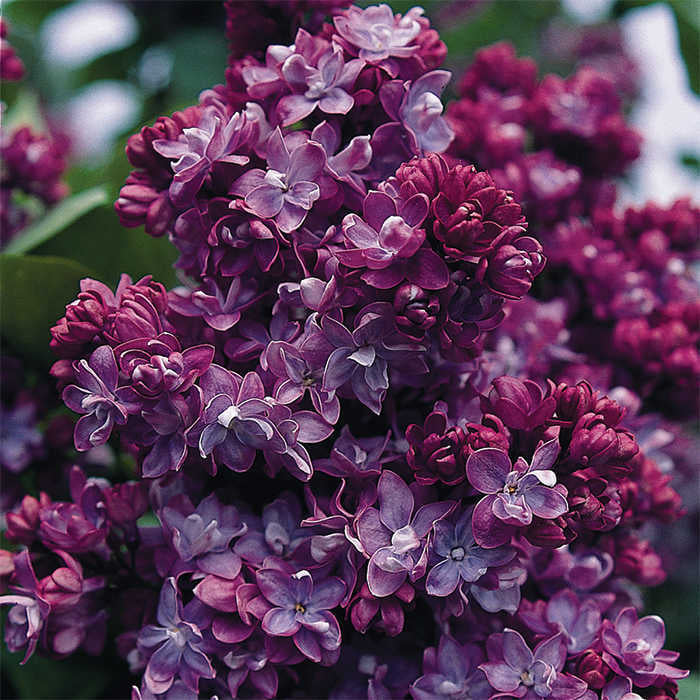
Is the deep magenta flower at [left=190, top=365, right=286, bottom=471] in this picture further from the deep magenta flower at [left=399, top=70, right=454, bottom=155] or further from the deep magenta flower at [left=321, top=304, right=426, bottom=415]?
the deep magenta flower at [left=399, top=70, right=454, bottom=155]

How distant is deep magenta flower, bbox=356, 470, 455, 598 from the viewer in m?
0.43

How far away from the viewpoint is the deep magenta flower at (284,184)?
1.51 ft

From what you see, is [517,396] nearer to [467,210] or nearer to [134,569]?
[467,210]

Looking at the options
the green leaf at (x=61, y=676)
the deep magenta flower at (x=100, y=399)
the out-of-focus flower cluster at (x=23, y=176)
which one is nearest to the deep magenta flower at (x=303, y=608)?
the deep magenta flower at (x=100, y=399)

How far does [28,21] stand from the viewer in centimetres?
127

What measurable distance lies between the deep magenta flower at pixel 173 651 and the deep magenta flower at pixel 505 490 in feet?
0.51

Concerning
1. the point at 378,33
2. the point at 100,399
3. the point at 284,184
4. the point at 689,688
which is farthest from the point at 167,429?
the point at 689,688

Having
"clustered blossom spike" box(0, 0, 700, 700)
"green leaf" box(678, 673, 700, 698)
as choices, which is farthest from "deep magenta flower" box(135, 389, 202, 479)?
"green leaf" box(678, 673, 700, 698)

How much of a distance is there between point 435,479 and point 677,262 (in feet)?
1.13

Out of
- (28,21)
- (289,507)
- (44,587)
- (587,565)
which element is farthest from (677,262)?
(28,21)

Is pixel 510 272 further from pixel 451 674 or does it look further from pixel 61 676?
pixel 61 676

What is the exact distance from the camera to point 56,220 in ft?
2.32

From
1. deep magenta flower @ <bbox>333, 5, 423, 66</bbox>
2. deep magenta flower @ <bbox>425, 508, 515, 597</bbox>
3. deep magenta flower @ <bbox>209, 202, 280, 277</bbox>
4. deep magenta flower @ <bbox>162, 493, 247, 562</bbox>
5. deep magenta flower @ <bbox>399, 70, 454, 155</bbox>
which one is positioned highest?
deep magenta flower @ <bbox>333, 5, 423, 66</bbox>

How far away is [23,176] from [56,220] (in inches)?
2.9
